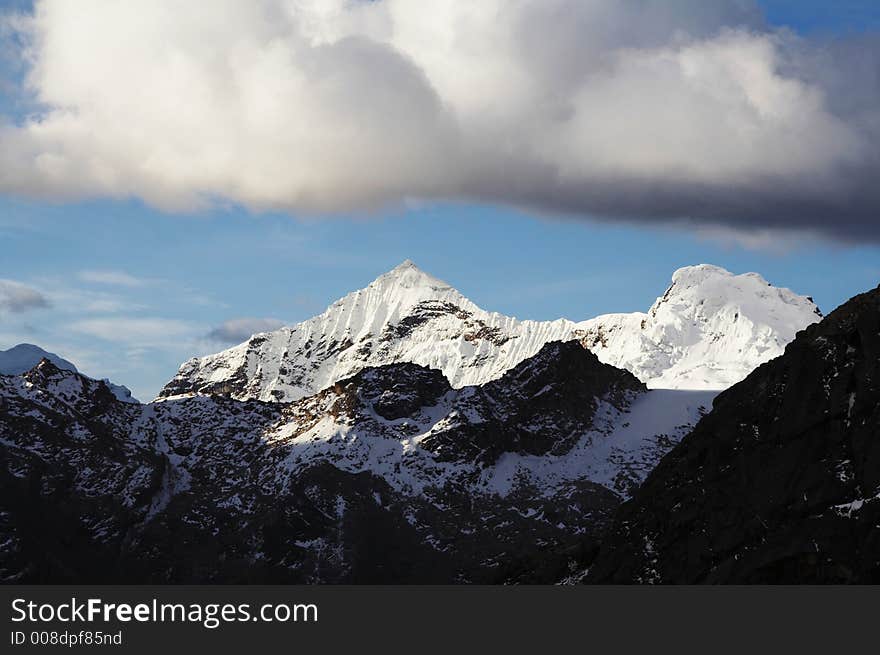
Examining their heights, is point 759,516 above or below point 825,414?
below

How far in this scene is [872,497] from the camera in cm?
17938

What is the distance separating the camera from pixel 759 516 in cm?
19838
